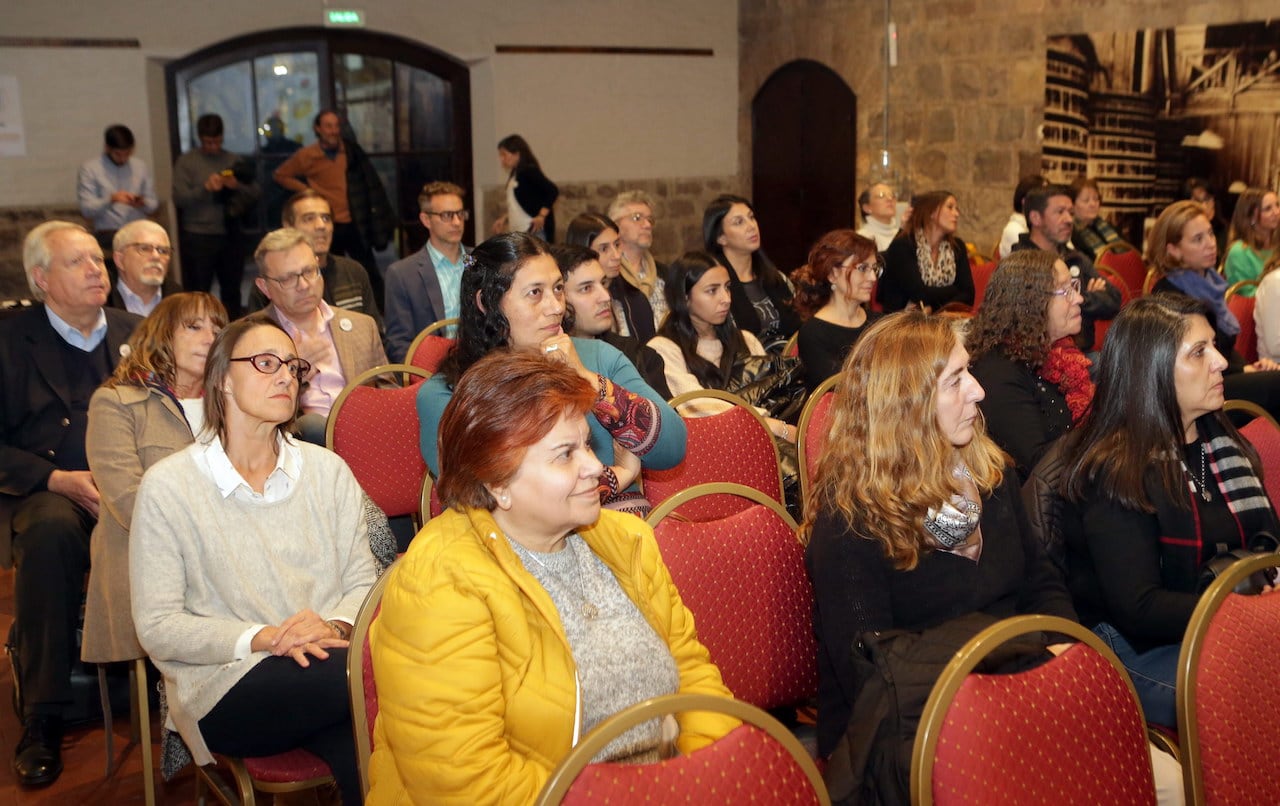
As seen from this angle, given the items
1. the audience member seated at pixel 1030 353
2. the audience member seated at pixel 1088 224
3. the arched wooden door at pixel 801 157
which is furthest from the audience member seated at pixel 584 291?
the arched wooden door at pixel 801 157

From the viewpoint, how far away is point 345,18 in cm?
890

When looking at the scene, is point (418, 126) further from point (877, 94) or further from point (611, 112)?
point (877, 94)

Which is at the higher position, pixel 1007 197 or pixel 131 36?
pixel 131 36

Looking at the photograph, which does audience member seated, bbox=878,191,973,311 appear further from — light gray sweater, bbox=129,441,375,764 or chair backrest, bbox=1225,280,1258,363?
light gray sweater, bbox=129,441,375,764

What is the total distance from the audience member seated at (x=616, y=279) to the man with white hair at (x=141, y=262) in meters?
1.63

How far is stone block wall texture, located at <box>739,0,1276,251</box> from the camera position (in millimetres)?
8633

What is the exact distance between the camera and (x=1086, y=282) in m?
5.05

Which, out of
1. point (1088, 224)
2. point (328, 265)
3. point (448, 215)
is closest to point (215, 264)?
point (328, 265)

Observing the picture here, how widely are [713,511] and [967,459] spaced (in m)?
0.58

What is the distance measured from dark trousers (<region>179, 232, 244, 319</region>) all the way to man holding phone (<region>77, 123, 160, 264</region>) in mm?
496

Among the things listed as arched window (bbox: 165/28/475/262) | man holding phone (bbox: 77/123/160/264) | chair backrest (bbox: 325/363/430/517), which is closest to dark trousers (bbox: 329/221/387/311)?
arched window (bbox: 165/28/475/262)

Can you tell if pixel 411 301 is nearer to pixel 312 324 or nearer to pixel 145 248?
pixel 312 324

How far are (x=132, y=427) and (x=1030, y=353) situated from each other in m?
2.51

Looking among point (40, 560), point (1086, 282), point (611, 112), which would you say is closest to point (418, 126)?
point (611, 112)
